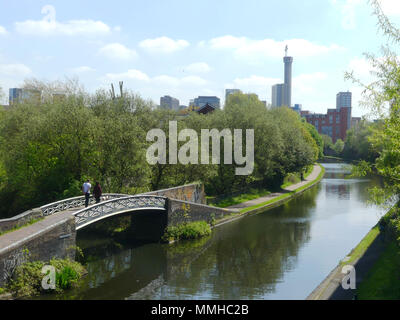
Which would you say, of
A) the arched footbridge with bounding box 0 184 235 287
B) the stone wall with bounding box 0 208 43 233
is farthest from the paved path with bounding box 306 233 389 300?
the stone wall with bounding box 0 208 43 233

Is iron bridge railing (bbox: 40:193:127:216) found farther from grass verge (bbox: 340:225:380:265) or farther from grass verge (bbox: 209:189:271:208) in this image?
grass verge (bbox: 209:189:271:208)

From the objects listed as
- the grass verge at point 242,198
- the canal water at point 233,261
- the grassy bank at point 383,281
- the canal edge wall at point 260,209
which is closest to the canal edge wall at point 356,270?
the grassy bank at point 383,281

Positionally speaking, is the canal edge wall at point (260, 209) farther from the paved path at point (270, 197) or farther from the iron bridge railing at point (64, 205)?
the iron bridge railing at point (64, 205)

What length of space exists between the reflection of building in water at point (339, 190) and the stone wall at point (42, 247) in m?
36.4

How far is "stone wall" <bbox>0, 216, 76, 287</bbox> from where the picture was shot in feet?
52.4

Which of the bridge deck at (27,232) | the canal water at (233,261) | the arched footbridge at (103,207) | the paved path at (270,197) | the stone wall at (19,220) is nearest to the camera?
the bridge deck at (27,232)

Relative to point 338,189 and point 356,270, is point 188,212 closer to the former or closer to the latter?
point 356,270

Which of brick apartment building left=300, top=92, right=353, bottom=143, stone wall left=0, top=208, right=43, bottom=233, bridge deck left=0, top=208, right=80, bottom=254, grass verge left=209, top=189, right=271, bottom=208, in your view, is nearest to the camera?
bridge deck left=0, top=208, right=80, bottom=254

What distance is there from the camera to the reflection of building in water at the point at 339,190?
4997cm

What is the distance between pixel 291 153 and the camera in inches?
2055

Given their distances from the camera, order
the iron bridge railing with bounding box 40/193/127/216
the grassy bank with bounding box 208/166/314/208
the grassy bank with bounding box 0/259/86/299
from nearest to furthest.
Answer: the grassy bank with bounding box 0/259/86/299
the iron bridge railing with bounding box 40/193/127/216
the grassy bank with bounding box 208/166/314/208

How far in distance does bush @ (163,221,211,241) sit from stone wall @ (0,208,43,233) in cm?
948

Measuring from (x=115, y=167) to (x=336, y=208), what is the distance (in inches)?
907
